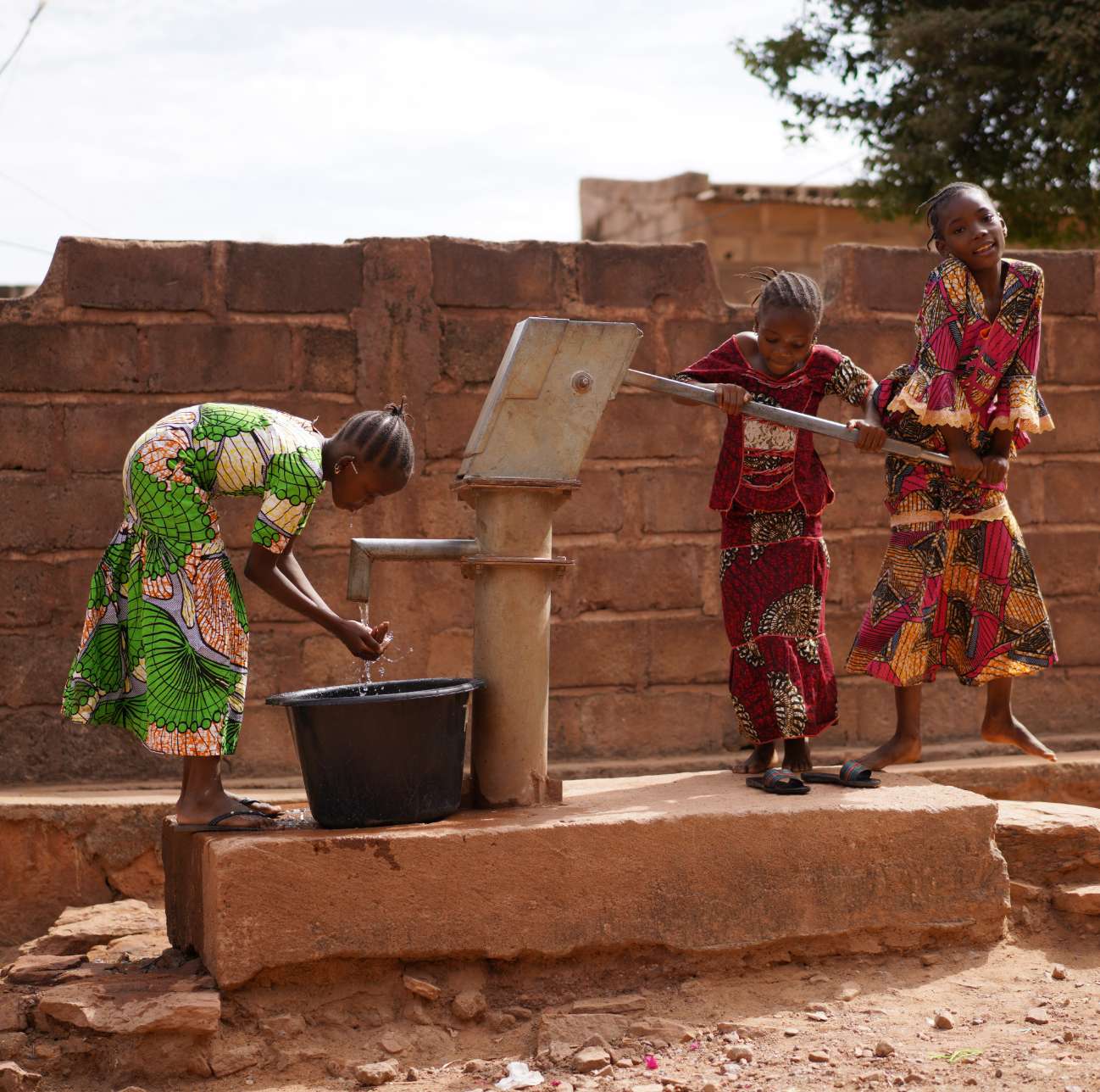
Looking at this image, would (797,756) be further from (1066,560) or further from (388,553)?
(1066,560)

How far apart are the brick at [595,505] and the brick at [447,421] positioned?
0.45 meters

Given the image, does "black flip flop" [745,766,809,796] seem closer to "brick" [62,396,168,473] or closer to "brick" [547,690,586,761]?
"brick" [547,690,586,761]

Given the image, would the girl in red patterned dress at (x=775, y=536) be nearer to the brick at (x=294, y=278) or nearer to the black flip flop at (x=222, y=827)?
the black flip flop at (x=222, y=827)

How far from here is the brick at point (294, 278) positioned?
5.09 meters

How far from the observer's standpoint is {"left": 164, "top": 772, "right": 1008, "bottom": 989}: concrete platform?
3.22m

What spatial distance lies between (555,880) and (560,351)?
1244 millimetres

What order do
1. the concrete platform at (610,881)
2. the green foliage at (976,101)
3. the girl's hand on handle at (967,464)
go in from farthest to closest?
1. the green foliage at (976,101)
2. the girl's hand on handle at (967,464)
3. the concrete platform at (610,881)

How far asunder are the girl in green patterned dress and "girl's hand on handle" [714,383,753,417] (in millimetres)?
803

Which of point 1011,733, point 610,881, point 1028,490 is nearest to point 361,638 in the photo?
point 610,881

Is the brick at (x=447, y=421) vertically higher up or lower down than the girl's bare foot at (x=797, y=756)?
higher up

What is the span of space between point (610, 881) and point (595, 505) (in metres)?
2.16

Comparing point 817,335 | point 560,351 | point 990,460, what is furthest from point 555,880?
point 817,335

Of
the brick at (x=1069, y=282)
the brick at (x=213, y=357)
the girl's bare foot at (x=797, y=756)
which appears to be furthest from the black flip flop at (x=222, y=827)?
the brick at (x=1069, y=282)

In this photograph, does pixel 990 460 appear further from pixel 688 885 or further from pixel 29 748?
pixel 29 748
